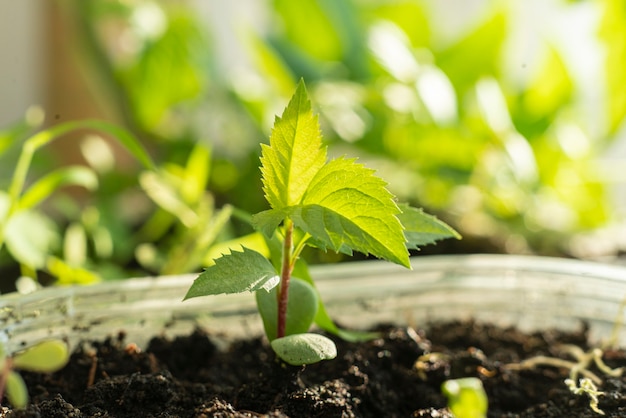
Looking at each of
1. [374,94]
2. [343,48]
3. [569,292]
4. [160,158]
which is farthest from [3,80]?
[569,292]

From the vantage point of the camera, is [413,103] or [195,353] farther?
[413,103]

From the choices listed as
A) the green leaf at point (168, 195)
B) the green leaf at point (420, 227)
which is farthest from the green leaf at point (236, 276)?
the green leaf at point (168, 195)

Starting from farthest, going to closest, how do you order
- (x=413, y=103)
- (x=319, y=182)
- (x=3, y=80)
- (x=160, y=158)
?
(x=3, y=80)
(x=160, y=158)
(x=413, y=103)
(x=319, y=182)

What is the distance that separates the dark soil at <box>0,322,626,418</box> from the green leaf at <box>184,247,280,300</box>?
8 cm

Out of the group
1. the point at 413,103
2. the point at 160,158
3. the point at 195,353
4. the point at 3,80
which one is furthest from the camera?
the point at 3,80

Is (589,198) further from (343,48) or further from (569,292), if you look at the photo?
(569,292)

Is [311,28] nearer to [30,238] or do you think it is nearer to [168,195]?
[168,195]

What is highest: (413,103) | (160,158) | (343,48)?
(343,48)

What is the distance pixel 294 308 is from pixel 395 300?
0.65ft

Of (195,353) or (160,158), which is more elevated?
(160,158)

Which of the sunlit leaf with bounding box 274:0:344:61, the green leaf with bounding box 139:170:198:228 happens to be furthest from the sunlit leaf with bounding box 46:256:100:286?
the sunlit leaf with bounding box 274:0:344:61

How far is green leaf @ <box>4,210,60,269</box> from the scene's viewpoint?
0.82 m

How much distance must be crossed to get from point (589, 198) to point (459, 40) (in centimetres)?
34

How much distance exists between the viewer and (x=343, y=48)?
52.6 inches
